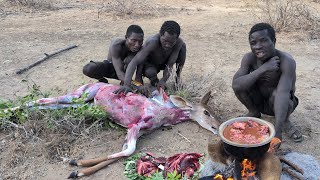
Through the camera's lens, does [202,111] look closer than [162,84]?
Yes

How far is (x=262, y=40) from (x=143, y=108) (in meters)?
1.29

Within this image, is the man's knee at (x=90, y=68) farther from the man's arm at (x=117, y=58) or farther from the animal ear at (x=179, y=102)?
the animal ear at (x=179, y=102)

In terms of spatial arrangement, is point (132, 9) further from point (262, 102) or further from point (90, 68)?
point (262, 102)

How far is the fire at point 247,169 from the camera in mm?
2527

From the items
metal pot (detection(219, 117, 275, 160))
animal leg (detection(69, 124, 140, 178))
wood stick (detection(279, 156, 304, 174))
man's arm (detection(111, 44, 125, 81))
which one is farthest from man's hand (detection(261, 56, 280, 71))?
man's arm (detection(111, 44, 125, 81))

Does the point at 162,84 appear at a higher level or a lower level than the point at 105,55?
higher

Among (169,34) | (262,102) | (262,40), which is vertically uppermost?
(262,40)

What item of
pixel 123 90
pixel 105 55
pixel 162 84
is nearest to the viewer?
pixel 123 90

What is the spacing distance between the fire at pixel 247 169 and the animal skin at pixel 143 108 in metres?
1.26

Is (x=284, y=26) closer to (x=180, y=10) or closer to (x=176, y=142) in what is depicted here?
(x=180, y=10)

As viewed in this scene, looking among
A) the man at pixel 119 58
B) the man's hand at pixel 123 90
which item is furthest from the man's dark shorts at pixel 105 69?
the man's hand at pixel 123 90

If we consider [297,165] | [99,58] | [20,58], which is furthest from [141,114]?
[20,58]

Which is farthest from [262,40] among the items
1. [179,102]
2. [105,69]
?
[105,69]

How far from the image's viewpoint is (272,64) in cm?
354
